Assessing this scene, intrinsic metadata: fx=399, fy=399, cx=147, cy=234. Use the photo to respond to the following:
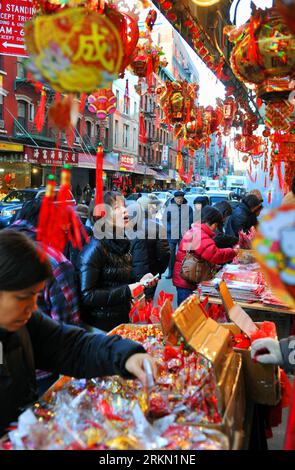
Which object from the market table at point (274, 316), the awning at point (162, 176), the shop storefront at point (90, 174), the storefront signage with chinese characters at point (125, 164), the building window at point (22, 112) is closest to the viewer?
the market table at point (274, 316)

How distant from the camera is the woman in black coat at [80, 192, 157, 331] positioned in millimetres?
2770

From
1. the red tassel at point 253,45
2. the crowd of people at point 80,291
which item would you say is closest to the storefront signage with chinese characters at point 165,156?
the crowd of people at point 80,291

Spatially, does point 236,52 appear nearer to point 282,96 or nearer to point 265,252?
point 282,96

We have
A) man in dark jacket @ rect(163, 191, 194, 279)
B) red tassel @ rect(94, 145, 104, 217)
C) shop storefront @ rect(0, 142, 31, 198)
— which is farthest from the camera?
shop storefront @ rect(0, 142, 31, 198)

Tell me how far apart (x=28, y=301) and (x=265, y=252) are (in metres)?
0.80

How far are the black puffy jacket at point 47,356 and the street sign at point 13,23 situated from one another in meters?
4.47

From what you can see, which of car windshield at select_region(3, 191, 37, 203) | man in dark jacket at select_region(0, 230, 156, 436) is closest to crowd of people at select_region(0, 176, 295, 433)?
man in dark jacket at select_region(0, 230, 156, 436)

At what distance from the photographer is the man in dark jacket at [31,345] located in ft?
4.30

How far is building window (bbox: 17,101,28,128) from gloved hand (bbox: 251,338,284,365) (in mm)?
18900

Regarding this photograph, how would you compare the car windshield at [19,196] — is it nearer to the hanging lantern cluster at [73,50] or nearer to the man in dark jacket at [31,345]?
the man in dark jacket at [31,345]

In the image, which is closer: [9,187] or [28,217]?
[28,217]

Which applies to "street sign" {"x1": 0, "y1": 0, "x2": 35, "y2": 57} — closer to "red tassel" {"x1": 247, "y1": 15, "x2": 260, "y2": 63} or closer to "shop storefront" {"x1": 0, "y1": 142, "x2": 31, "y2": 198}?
"red tassel" {"x1": 247, "y1": 15, "x2": 260, "y2": 63}
